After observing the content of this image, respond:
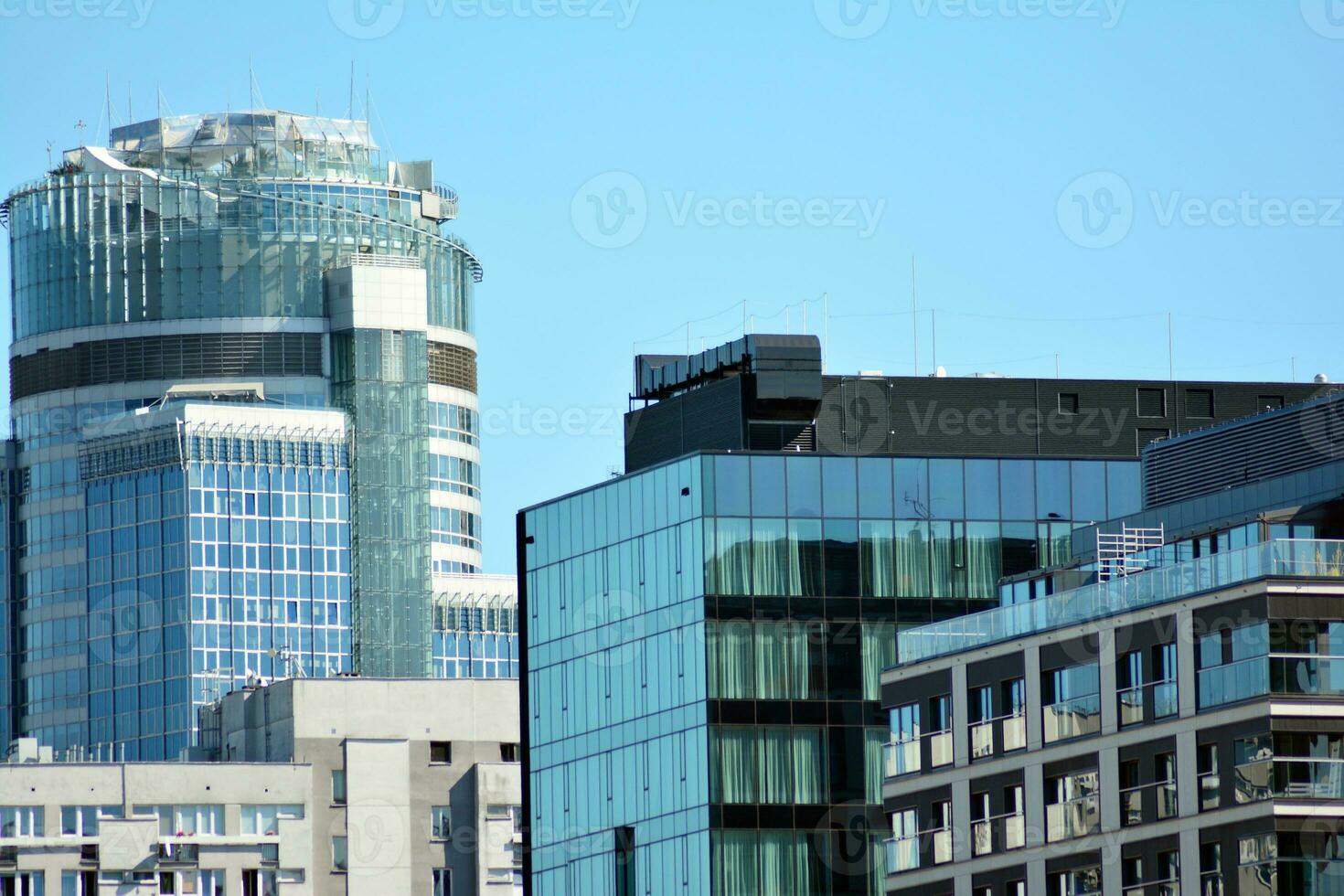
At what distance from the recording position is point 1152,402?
479 ft

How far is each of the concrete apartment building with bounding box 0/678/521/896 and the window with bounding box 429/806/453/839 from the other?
0.05 metres

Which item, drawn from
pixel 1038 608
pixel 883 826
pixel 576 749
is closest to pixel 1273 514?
pixel 1038 608

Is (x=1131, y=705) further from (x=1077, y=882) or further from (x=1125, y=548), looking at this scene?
Result: (x=1125, y=548)

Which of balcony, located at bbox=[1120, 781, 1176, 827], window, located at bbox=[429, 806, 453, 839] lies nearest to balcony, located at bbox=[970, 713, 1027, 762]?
balcony, located at bbox=[1120, 781, 1176, 827]

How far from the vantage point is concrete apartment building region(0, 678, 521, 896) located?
170 metres

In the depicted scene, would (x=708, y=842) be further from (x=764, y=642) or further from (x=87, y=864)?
(x=87, y=864)

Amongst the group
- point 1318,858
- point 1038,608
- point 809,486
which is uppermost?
point 809,486

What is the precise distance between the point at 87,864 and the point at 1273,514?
8730cm

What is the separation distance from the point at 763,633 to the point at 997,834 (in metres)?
24.3

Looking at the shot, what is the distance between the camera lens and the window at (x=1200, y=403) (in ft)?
481

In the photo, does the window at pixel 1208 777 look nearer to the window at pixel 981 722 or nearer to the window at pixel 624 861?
the window at pixel 981 722

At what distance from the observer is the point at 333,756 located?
578 feet

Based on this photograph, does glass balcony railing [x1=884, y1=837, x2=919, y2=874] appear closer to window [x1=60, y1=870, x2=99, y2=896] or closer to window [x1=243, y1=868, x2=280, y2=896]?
window [x1=243, y1=868, x2=280, y2=896]

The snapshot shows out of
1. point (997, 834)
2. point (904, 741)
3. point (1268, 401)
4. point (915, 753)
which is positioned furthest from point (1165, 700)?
point (1268, 401)
